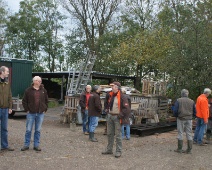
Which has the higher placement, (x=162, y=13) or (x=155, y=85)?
(x=162, y=13)

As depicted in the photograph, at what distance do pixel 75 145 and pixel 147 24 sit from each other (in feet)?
71.3

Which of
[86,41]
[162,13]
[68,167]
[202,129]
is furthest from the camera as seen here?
[86,41]

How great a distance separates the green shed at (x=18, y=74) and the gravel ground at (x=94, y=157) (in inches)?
314

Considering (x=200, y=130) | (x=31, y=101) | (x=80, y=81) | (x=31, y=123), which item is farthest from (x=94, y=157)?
(x=80, y=81)

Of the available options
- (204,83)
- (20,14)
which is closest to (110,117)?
(204,83)

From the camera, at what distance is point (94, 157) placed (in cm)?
758

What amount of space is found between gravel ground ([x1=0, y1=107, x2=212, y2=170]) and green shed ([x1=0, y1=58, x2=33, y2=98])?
797cm

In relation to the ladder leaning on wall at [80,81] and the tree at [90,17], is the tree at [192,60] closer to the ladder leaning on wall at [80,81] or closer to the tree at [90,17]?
the ladder leaning on wall at [80,81]

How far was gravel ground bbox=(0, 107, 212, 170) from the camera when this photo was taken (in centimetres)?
667

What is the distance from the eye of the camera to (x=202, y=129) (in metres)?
10.2

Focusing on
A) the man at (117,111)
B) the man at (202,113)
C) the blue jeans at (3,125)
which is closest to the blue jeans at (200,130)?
the man at (202,113)

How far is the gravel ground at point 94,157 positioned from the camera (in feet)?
21.9

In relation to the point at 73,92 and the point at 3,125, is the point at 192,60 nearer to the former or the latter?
the point at 73,92

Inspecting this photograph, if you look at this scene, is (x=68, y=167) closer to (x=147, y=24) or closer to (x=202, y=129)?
(x=202, y=129)
